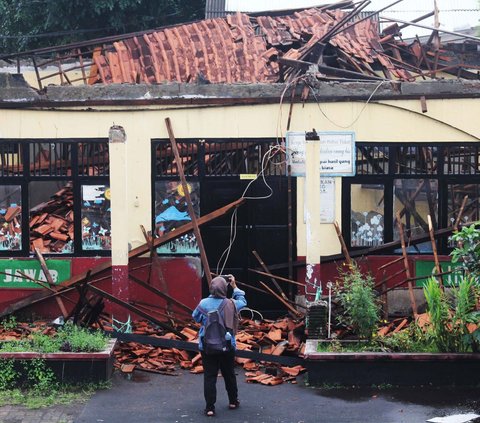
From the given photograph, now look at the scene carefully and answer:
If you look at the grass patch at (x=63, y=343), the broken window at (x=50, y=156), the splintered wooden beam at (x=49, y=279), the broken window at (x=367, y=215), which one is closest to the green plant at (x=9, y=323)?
the splintered wooden beam at (x=49, y=279)

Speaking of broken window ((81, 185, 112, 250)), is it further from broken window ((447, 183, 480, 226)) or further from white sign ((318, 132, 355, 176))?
broken window ((447, 183, 480, 226))

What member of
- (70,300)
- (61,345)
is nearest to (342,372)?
(61,345)

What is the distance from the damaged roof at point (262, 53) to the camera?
15203 mm

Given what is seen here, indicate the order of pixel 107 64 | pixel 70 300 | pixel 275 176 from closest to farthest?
pixel 70 300 < pixel 275 176 < pixel 107 64


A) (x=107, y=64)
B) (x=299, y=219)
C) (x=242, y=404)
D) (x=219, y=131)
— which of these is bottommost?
Result: (x=242, y=404)

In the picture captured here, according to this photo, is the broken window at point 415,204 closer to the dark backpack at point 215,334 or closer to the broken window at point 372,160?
the broken window at point 372,160

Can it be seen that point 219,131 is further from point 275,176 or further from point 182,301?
point 182,301

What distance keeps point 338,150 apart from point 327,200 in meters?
0.79

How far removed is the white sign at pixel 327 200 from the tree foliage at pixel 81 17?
1281cm

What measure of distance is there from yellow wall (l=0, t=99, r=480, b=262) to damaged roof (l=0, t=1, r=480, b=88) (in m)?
1.32

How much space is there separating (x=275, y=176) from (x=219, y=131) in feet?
3.65

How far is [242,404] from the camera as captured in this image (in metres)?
9.27

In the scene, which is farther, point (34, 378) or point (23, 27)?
point (23, 27)

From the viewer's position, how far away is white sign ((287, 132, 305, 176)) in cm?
1266
